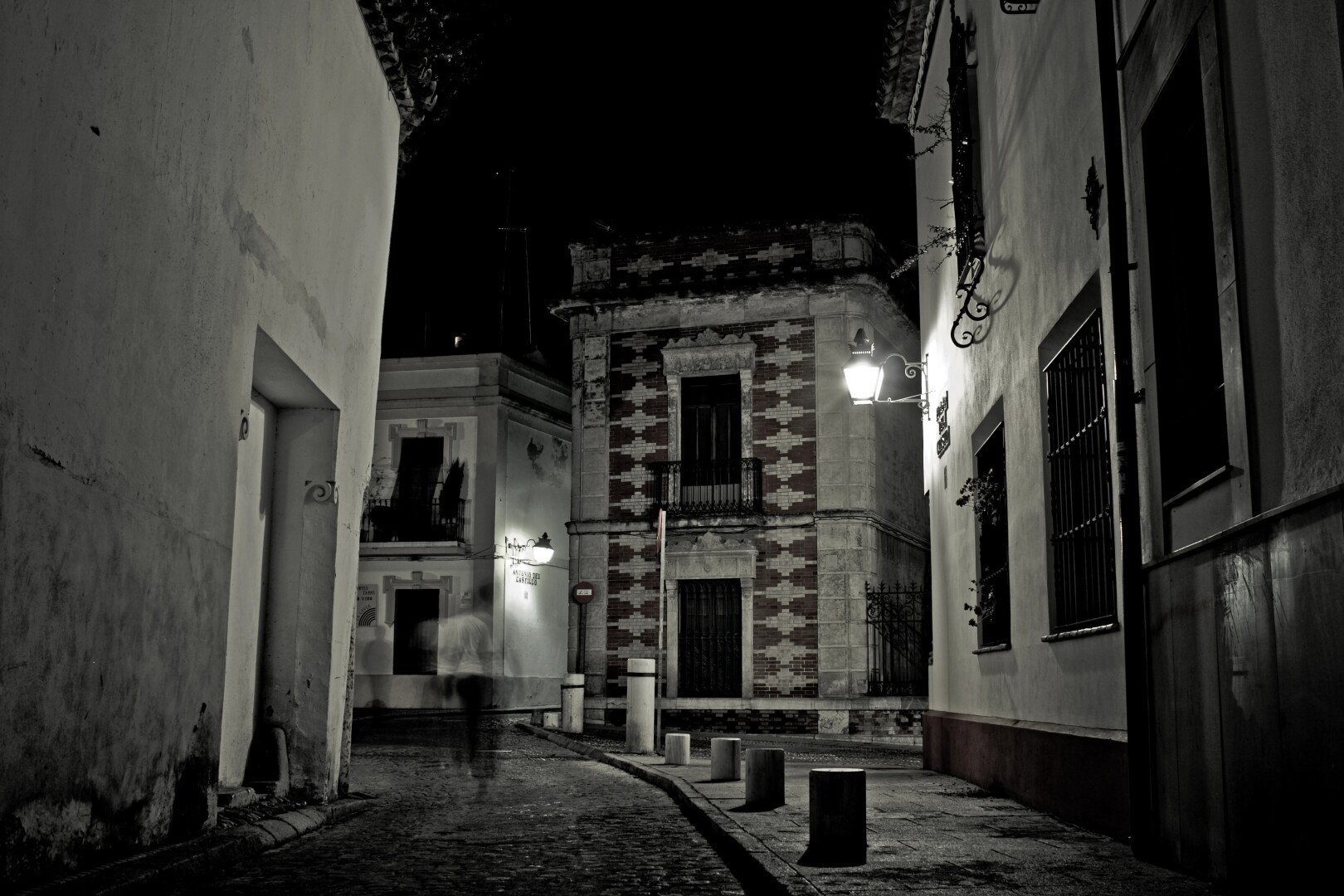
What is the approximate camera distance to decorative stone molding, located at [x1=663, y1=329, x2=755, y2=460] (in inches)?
918

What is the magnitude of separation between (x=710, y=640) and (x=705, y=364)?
16.8 feet

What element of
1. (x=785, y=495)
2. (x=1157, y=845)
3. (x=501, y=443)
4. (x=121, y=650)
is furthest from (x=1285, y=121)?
(x=501, y=443)

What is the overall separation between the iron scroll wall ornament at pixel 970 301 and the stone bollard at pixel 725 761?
393 cm

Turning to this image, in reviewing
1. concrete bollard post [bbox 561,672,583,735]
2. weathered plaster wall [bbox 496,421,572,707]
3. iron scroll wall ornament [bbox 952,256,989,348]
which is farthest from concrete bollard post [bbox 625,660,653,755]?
weathered plaster wall [bbox 496,421,572,707]

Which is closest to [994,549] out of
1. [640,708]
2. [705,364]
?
[640,708]

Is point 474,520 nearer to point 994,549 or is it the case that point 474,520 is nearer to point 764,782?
point 994,549

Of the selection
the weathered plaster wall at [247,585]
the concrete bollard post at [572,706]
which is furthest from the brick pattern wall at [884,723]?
the weathered plaster wall at [247,585]

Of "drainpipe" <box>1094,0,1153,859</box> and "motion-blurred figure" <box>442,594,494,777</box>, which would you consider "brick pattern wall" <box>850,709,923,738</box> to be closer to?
"motion-blurred figure" <box>442,594,494,777</box>

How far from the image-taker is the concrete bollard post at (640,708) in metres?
14.9

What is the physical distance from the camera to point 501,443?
29.6 metres

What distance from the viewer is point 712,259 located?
78.5 ft

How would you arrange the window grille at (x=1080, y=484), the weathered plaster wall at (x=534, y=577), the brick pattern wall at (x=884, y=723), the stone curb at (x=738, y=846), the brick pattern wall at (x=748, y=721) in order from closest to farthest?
the stone curb at (x=738, y=846) → the window grille at (x=1080, y=484) → the brick pattern wall at (x=884, y=723) → the brick pattern wall at (x=748, y=721) → the weathered plaster wall at (x=534, y=577)

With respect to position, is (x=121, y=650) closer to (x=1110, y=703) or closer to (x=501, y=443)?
(x=1110, y=703)

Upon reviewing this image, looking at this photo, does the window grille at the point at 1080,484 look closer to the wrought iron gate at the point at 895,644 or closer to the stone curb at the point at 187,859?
the stone curb at the point at 187,859
